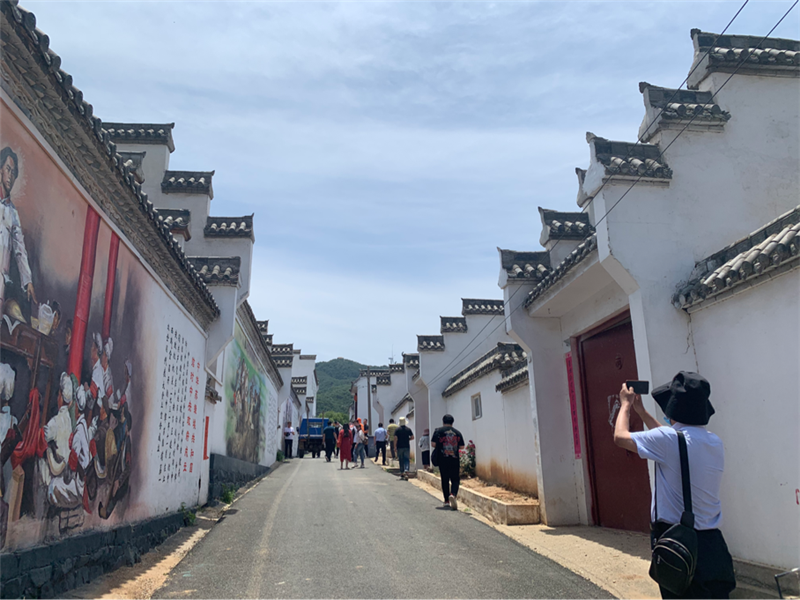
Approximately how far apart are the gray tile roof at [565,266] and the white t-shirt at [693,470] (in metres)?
4.24

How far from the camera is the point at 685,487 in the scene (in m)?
3.23

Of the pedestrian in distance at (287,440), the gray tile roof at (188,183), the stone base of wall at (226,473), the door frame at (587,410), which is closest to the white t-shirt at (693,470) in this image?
the door frame at (587,410)

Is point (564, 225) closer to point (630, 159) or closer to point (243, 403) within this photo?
point (630, 159)

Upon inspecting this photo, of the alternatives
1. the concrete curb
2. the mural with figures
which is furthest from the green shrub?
the concrete curb

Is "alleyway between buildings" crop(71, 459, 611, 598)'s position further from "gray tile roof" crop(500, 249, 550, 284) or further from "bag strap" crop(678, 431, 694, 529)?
"gray tile roof" crop(500, 249, 550, 284)

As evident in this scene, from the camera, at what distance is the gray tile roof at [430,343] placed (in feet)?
66.6

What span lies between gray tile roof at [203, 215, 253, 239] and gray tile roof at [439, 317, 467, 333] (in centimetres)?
966

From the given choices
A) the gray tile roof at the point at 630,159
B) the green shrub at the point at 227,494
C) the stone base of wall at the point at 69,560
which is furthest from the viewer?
the green shrub at the point at 227,494

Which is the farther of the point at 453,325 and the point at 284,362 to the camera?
the point at 284,362

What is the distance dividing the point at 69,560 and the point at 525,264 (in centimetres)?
789

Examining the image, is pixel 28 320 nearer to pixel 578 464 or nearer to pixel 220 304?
pixel 220 304

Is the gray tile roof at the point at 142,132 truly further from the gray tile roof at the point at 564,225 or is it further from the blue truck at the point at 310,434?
the blue truck at the point at 310,434

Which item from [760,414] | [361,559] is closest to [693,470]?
[760,414]

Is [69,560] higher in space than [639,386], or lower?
lower
